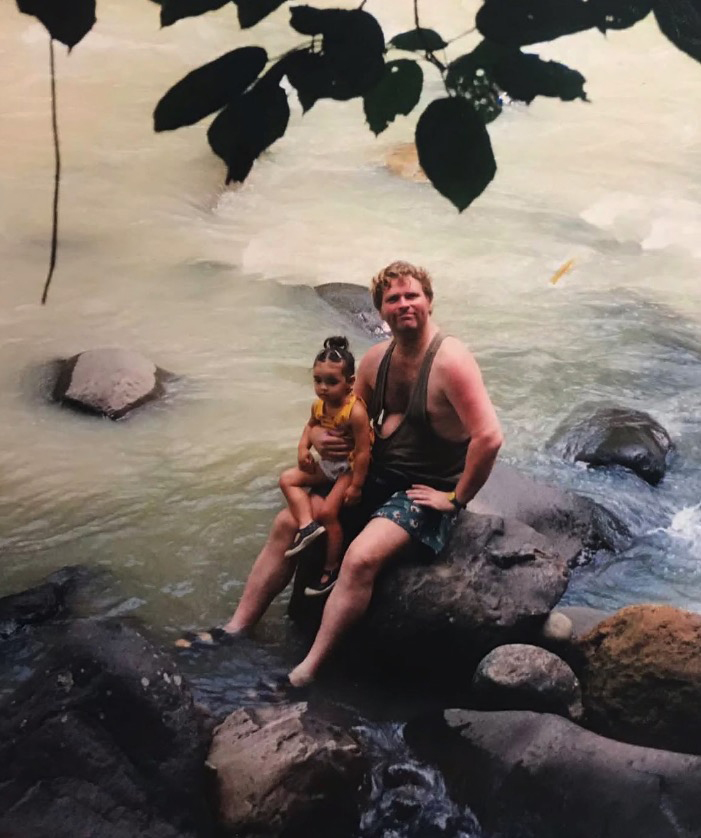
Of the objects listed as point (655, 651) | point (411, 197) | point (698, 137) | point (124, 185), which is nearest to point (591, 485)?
point (655, 651)

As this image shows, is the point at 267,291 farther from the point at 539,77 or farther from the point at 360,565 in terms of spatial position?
the point at 539,77

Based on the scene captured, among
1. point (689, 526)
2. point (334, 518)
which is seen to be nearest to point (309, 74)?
point (334, 518)

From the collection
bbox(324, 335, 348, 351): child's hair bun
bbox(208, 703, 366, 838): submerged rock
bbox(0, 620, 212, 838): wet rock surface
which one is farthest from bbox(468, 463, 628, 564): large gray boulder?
bbox(0, 620, 212, 838): wet rock surface

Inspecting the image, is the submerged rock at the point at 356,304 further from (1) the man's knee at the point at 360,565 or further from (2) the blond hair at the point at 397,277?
(1) the man's knee at the point at 360,565

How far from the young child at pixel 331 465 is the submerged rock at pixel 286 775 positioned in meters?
0.65

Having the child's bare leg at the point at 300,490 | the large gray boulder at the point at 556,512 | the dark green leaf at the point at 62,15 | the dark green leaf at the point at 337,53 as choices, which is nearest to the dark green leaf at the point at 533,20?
the dark green leaf at the point at 337,53

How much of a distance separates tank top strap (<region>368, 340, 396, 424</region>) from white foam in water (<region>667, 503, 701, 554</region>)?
82.1 inches

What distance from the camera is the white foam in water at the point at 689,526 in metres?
4.68

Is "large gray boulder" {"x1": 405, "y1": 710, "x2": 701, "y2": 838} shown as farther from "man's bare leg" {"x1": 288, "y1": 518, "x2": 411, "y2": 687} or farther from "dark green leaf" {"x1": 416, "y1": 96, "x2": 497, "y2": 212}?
"dark green leaf" {"x1": 416, "y1": 96, "x2": 497, "y2": 212}

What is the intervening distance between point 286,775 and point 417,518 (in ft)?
3.09

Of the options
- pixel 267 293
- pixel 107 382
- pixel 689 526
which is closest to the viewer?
pixel 689 526

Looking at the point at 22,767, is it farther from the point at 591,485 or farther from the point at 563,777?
the point at 591,485

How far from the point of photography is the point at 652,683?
3113mm

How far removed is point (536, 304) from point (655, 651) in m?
4.94
